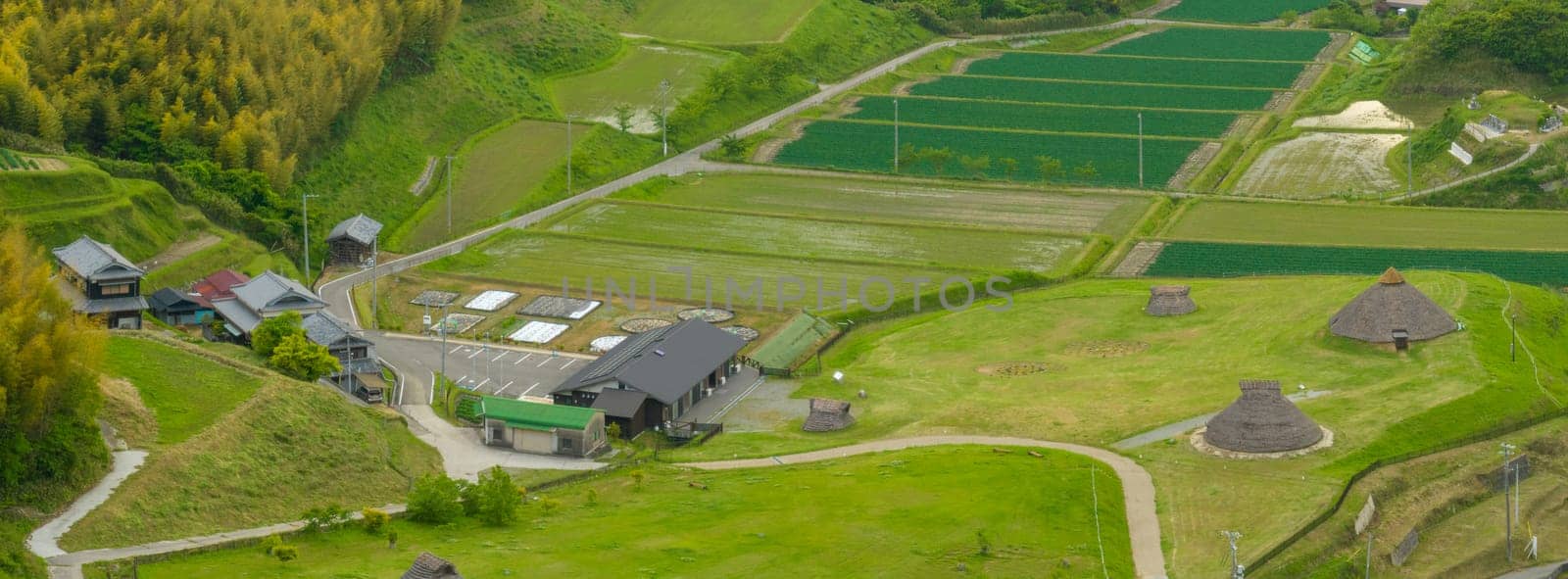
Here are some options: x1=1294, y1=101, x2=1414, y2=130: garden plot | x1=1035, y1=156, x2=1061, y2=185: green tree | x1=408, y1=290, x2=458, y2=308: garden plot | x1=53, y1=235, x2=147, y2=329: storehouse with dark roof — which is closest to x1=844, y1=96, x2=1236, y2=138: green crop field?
x1=1294, y1=101, x2=1414, y2=130: garden plot

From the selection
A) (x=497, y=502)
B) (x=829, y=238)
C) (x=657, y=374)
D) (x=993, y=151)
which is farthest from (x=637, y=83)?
(x=497, y=502)

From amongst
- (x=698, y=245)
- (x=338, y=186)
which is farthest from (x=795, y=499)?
(x=338, y=186)

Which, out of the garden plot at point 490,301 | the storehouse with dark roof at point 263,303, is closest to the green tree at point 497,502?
the storehouse with dark roof at point 263,303

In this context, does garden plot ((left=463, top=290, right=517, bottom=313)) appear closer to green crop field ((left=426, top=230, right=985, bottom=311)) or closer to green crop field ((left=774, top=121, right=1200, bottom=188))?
green crop field ((left=426, top=230, right=985, bottom=311))

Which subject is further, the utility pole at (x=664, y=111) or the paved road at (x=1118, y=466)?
the utility pole at (x=664, y=111)

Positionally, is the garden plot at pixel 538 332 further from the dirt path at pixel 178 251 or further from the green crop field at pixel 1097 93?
the green crop field at pixel 1097 93

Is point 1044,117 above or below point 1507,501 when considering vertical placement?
above

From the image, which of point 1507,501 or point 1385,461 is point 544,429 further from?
point 1507,501
